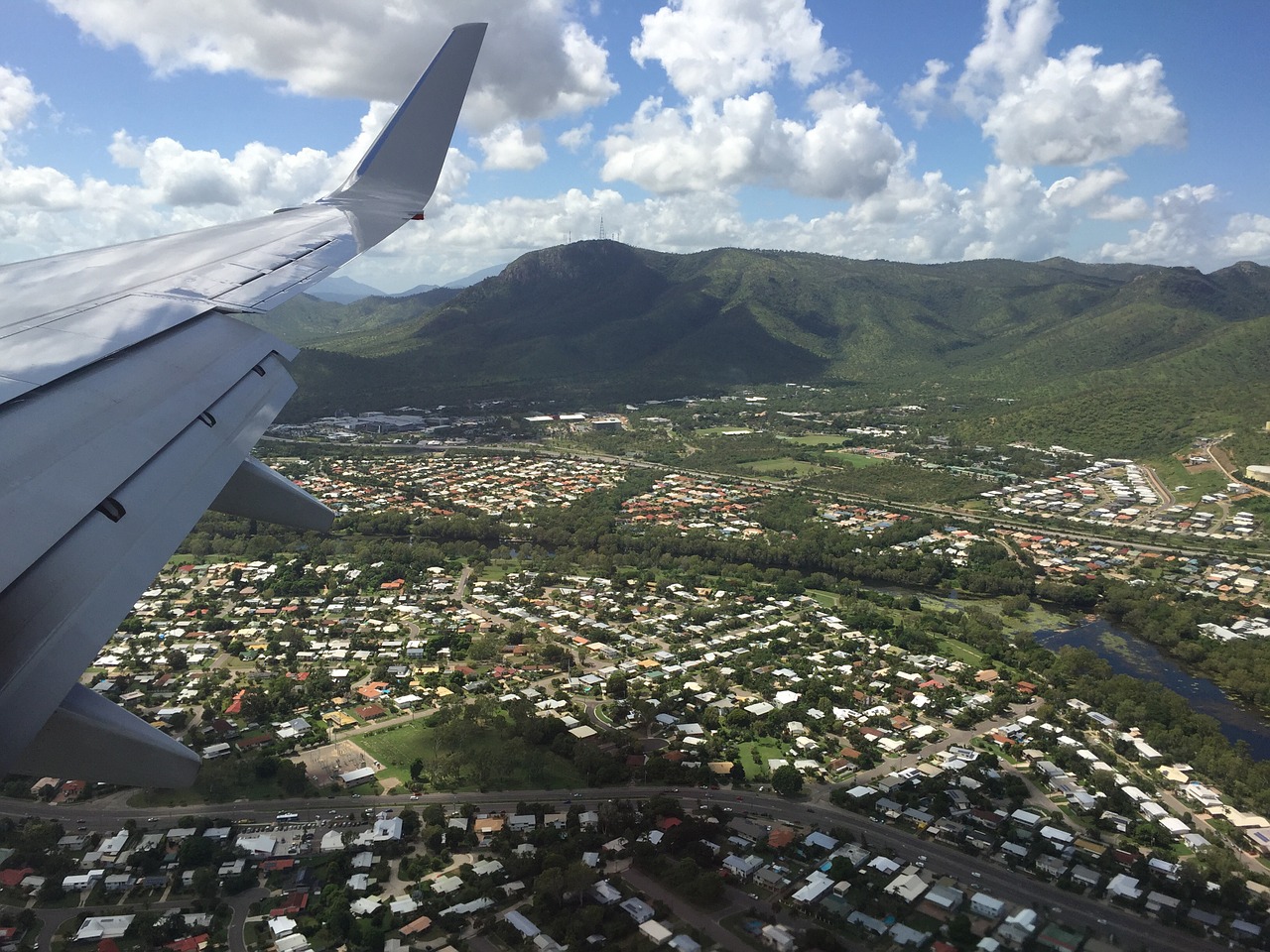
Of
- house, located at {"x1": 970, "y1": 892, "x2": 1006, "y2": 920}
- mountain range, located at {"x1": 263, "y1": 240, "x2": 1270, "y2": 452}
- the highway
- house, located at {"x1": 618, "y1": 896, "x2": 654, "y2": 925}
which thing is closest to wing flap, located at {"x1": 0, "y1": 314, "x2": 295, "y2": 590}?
house, located at {"x1": 618, "y1": 896, "x2": 654, "y2": 925}

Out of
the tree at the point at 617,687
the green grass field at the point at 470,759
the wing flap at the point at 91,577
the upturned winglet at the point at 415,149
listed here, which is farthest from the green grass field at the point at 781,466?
the wing flap at the point at 91,577

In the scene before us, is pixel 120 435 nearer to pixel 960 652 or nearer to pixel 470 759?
pixel 470 759

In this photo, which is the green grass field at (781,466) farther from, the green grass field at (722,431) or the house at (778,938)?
the house at (778,938)

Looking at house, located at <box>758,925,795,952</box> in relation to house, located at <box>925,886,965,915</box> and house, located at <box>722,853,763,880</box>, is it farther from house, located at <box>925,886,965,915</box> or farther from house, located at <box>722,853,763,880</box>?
house, located at <box>925,886,965,915</box>

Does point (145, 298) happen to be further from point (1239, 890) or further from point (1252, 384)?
point (1252, 384)

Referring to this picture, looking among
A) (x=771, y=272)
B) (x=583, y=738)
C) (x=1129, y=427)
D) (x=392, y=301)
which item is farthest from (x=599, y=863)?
(x=392, y=301)

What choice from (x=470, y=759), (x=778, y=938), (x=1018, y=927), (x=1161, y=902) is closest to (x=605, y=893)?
(x=778, y=938)
